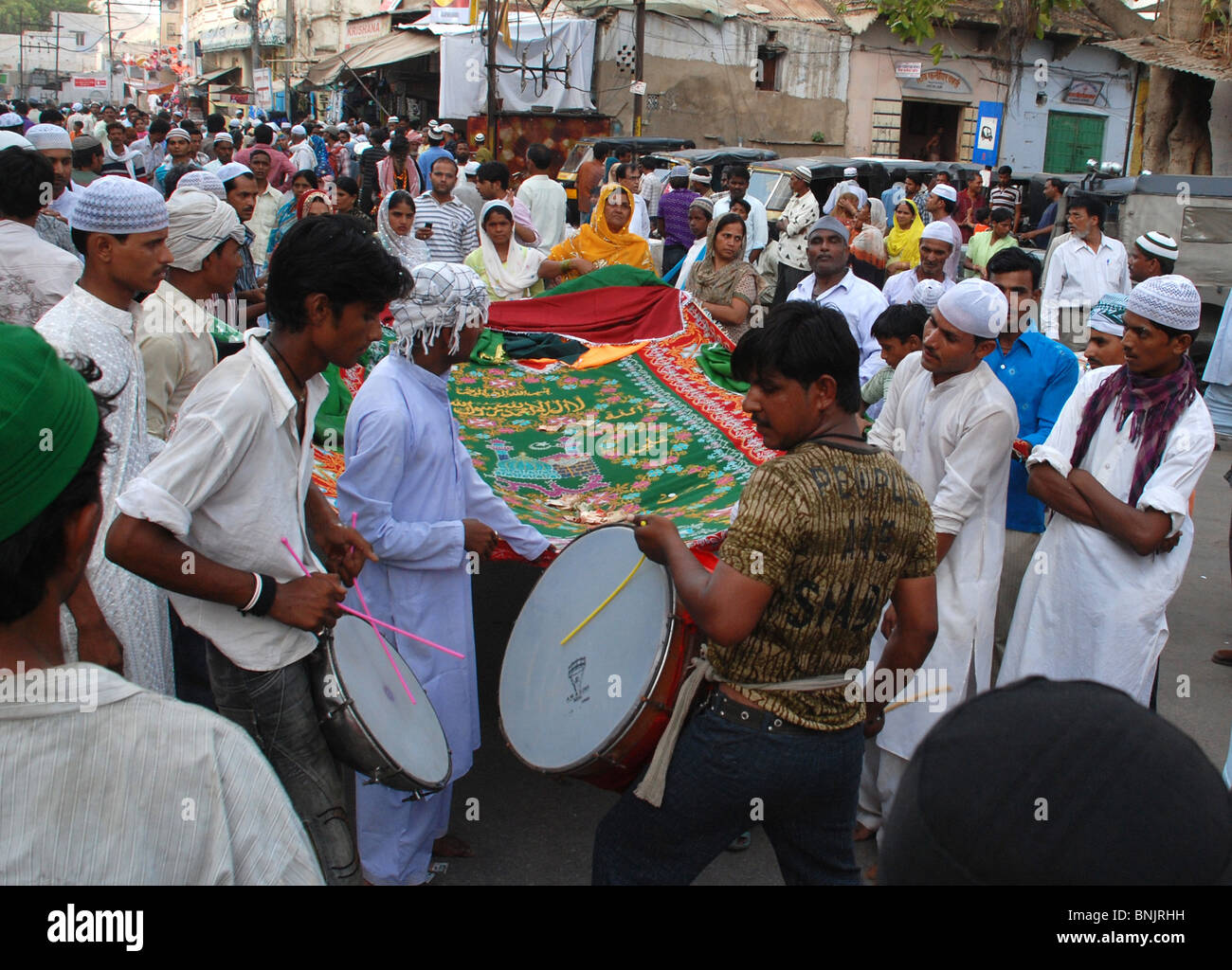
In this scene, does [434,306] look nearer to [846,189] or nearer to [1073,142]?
[846,189]

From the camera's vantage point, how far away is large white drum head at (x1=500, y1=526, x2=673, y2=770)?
245cm

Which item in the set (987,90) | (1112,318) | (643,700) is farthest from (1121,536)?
(987,90)

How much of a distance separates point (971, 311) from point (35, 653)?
9.24 ft

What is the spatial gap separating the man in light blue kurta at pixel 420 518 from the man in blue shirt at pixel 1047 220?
1311 cm

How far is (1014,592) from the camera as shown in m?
4.20

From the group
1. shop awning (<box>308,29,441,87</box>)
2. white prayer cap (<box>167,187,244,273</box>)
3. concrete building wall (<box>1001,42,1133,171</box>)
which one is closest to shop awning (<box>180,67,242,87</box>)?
shop awning (<box>308,29,441,87</box>)

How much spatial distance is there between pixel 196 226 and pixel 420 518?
4.18ft

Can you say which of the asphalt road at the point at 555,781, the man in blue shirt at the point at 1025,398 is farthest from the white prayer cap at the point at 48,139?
the man in blue shirt at the point at 1025,398

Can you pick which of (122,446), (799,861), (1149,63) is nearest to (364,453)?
(122,446)

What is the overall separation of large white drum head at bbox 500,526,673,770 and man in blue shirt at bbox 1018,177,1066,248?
13.4m

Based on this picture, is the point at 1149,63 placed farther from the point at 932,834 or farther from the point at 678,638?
the point at 932,834

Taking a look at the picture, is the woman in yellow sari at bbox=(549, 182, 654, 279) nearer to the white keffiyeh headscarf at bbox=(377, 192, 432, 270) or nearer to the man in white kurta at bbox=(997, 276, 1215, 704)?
the white keffiyeh headscarf at bbox=(377, 192, 432, 270)

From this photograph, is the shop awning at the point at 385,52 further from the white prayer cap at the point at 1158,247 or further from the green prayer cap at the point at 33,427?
the green prayer cap at the point at 33,427

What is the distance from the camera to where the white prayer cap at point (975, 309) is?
3287 millimetres
